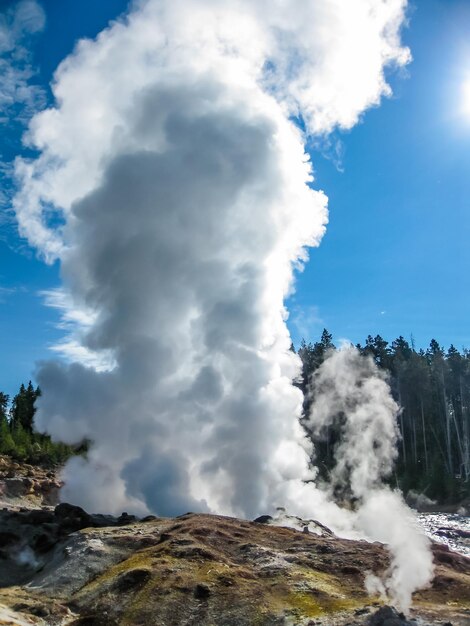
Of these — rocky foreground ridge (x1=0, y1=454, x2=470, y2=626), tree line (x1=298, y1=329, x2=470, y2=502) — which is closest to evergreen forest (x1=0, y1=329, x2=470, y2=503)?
tree line (x1=298, y1=329, x2=470, y2=502)

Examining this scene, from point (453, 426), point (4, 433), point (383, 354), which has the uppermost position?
point (383, 354)

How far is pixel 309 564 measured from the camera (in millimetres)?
31812

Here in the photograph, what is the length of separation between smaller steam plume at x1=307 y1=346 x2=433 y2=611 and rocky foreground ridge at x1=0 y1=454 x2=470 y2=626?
1530 centimetres

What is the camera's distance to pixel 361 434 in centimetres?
8675

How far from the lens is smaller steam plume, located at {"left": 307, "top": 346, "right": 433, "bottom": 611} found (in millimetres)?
56500

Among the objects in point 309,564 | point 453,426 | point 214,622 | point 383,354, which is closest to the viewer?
point 214,622

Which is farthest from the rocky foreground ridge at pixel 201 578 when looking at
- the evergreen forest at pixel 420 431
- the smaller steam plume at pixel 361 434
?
the evergreen forest at pixel 420 431

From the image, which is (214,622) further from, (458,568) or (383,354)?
(383,354)

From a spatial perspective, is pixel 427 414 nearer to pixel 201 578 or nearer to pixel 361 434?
pixel 361 434

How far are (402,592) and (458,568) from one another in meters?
6.82

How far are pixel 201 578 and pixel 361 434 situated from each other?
61.0 metres

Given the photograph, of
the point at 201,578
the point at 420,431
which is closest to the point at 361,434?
the point at 420,431

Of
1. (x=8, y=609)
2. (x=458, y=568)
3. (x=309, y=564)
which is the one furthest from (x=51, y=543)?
(x=458, y=568)

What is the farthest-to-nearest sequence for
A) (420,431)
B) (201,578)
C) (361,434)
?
(420,431) → (361,434) → (201,578)
